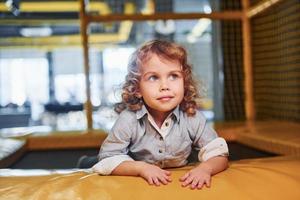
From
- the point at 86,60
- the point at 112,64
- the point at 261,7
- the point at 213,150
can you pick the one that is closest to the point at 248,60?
the point at 261,7

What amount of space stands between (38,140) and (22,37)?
471 centimetres

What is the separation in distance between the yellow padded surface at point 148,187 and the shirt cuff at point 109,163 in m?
0.02

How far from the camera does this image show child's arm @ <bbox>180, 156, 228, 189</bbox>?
0.79 metres

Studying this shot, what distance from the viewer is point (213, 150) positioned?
2.87ft

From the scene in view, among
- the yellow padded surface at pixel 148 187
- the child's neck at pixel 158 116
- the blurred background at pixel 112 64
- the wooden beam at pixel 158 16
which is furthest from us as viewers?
the wooden beam at pixel 158 16

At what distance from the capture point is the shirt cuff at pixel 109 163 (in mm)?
835

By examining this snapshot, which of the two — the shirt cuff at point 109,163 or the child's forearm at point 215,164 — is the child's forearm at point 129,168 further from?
the child's forearm at point 215,164

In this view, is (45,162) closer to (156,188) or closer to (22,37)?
(156,188)

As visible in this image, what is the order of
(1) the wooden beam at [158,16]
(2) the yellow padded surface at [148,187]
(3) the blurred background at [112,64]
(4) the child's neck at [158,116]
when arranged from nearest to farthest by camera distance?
(2) the yellow padded surface at [148,187] < (4) the child's neck at [158,116] < (3) the blurred background at [112,64] < (1) the wooden beam at [158,16]

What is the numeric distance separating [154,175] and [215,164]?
14cm

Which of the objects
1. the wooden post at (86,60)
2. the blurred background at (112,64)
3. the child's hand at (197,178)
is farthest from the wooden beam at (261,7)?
the child's hand at (197,178)

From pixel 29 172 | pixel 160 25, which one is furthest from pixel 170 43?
pixel 160 25

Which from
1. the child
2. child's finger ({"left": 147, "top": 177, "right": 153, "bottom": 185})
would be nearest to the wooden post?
the child

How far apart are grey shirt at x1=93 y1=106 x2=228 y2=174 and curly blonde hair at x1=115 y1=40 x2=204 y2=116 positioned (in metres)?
0.02
